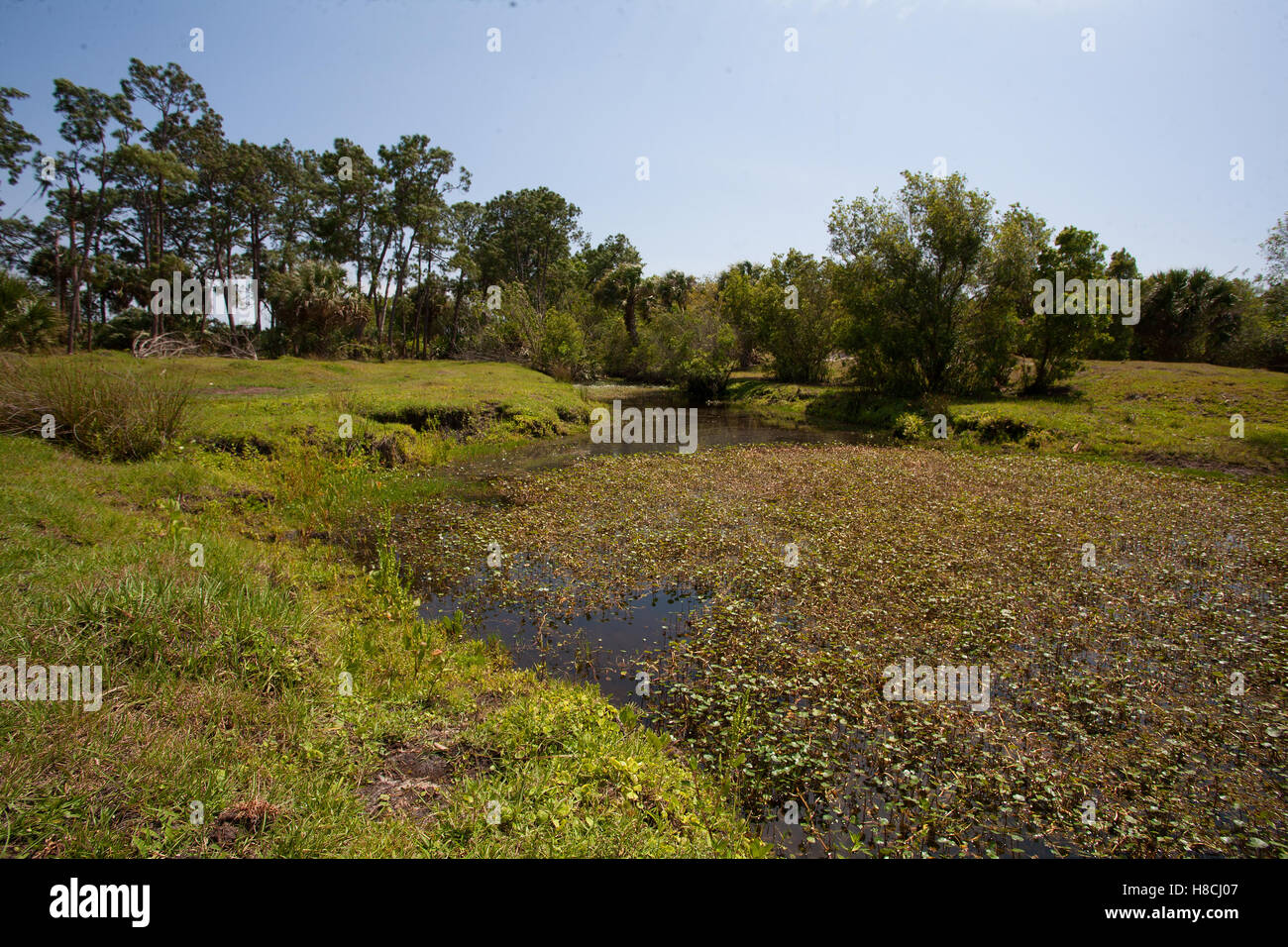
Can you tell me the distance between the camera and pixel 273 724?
12.8ft

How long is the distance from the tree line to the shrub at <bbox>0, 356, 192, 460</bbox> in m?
7.22

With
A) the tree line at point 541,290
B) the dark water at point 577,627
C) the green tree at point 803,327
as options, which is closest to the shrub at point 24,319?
the tree line at point 541,290

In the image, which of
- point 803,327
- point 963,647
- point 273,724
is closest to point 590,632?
point 273,724

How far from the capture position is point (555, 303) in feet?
196

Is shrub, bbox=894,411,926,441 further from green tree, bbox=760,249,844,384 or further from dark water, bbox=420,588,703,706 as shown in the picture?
dark water, bbox=420,588,703,706

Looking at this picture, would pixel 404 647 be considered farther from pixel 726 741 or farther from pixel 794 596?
pixel 794 596

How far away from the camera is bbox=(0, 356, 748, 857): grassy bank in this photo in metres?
3.00

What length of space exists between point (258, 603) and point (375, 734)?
2.02 meters

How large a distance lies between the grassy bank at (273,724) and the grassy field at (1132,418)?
1925cm

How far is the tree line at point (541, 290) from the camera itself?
25219 mm

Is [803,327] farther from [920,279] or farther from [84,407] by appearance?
[84,407]

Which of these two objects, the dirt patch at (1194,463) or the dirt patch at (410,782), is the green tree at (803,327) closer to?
the dirt patch at (1194,463)

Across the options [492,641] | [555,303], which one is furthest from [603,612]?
[555,303]
